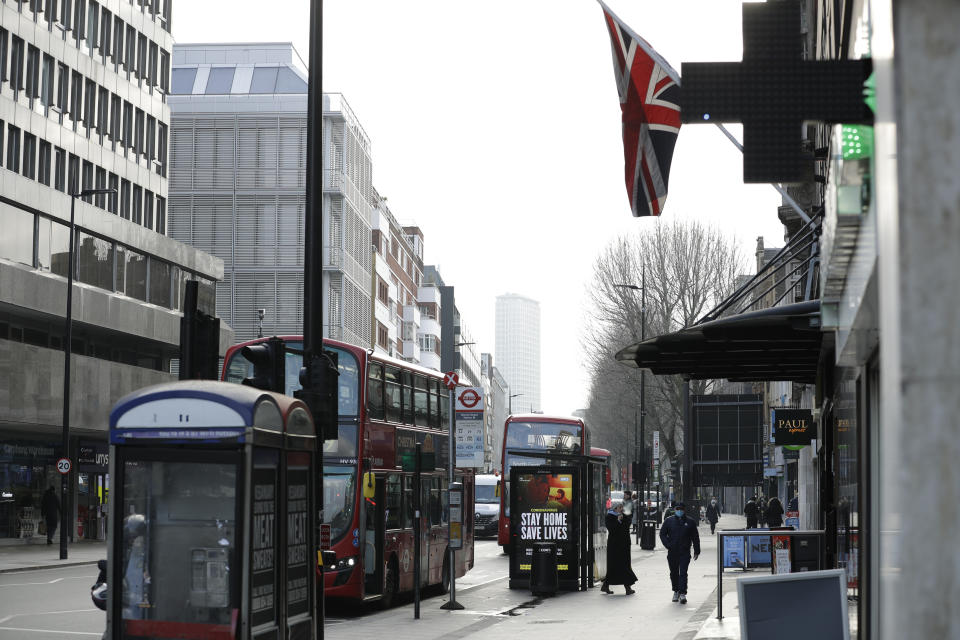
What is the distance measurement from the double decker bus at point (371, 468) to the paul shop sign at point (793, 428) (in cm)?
557

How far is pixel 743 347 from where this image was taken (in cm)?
1188

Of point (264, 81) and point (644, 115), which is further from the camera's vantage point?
point (264, 81)

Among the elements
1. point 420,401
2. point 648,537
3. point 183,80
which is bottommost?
point 648,537

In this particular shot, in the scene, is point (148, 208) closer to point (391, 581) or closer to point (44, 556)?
point (44, 556)

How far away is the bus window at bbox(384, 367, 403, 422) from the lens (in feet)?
67.5

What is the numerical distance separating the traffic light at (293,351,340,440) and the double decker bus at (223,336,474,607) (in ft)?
19.7

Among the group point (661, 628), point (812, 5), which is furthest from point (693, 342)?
point (812, 5)

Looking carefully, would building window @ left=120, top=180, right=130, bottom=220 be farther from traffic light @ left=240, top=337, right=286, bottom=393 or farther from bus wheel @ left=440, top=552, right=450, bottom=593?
traffic light @ left=240, top=337, right=286, bottom=393

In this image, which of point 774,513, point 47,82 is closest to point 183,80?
point 47,82

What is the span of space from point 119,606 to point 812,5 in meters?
16.3

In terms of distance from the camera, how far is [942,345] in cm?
345

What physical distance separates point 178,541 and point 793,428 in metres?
13.7

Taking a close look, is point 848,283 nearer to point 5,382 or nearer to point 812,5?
point 812,5

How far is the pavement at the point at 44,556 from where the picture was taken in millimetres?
30656
